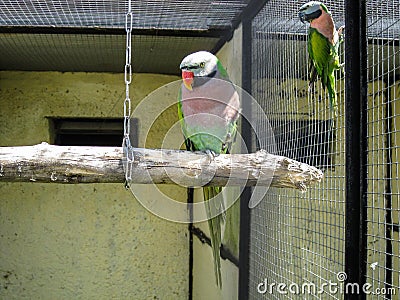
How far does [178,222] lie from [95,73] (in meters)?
1.08

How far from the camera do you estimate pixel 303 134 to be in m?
1.58

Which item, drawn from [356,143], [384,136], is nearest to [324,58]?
[356,143]

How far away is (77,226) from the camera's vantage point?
3092 millimetres

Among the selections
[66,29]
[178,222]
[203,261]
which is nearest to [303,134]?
[66,29]

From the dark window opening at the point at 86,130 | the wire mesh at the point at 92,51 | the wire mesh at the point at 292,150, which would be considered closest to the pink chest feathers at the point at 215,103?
the wire mesh at the point at 292,150

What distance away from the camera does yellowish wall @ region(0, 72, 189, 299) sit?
9.94 ft

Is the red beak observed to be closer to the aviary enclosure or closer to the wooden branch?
the aviary enclosure

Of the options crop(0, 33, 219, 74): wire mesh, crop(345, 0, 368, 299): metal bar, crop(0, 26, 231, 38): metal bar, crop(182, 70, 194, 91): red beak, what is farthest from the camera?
crop(0, 33, 219, 74): wire mesh

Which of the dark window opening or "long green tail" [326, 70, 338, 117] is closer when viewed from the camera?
"long green tail" [326, 70, 338, 117]

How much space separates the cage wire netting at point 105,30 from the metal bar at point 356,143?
82 centimetres

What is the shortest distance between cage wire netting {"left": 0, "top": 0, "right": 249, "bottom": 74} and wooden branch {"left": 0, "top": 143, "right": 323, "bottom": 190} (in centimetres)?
86

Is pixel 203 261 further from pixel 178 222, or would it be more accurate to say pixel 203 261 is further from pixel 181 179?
pixel 181 179

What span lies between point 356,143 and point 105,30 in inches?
55.4

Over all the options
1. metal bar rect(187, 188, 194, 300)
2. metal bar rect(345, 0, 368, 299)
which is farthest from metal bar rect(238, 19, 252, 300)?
metal bar rect(187, 188, 194, 300)
